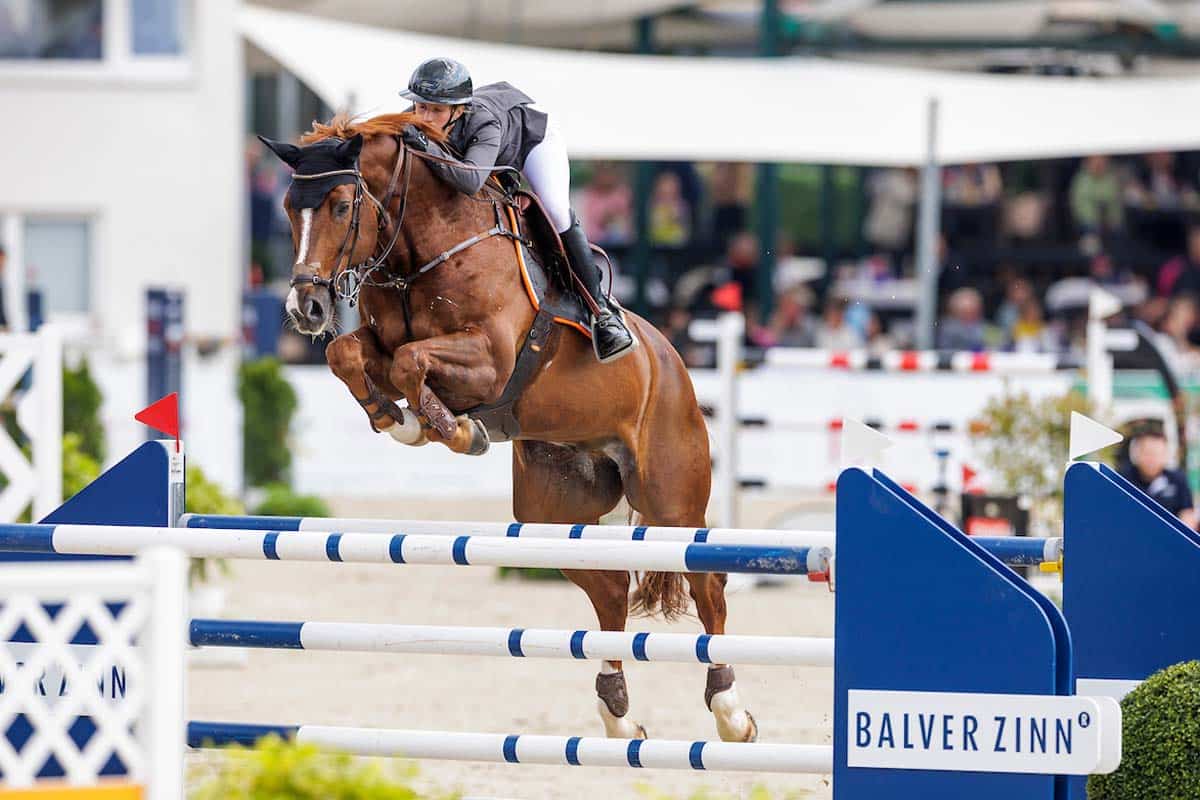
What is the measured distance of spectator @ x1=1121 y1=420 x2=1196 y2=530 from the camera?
693cm

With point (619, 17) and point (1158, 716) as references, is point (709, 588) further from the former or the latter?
point (619, 17)

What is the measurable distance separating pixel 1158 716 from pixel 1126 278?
1089 centimetres

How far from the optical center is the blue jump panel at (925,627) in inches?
120

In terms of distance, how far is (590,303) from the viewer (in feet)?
15.8

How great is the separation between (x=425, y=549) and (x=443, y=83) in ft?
5.35

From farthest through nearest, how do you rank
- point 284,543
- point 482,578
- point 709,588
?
point 482,578
point 709,588
point 284,543

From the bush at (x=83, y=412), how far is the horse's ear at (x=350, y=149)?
5749mm

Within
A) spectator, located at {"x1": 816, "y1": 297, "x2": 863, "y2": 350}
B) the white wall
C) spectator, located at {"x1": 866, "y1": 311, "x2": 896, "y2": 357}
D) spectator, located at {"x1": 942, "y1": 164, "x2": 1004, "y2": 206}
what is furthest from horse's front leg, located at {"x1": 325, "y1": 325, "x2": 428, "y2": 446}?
spectator, located at {"x1": 942, "y1": 164, "x2": 1004, "y2": 206}

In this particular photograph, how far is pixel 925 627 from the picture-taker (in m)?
3.10

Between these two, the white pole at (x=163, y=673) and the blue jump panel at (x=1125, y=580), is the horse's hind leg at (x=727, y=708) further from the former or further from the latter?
the white pole at (x=163, y=673)

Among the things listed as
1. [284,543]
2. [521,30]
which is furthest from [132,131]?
[284,543]

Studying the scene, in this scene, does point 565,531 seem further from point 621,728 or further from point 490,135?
point 490,135

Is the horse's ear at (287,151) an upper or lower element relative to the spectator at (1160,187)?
lower

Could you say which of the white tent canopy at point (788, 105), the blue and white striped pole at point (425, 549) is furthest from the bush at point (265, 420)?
the blue and white striped pole at point (425, 549)
